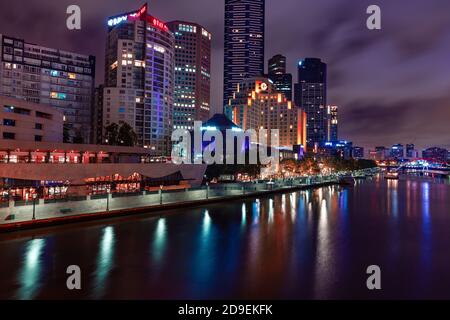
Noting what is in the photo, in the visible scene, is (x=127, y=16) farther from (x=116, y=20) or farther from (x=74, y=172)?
(x=74, y=172)

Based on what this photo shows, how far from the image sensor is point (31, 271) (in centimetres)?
1454

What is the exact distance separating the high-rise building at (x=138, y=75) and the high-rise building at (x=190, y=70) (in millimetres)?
45866

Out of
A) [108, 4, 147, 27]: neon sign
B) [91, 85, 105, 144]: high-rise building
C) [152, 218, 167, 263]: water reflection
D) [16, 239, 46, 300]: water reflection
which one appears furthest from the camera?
[91, 85, 105, 144]: high-rise building

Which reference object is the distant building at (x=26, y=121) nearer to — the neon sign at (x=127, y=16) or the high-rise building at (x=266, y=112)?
the neon sign at (x=127, y=16)

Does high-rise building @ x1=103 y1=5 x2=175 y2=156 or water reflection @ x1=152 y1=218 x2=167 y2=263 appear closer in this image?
water reflection @ x1=152 y1=218 x2=167 y2=263

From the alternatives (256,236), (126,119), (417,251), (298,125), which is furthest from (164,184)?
(298,125)

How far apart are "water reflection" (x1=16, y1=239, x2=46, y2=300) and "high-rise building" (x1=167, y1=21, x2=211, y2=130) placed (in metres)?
137

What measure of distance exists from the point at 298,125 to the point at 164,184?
12750 cm

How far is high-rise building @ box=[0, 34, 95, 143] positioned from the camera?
89.0 metres

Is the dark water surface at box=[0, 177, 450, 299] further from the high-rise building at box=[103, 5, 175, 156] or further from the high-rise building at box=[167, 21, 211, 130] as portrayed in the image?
the high-rise building at box=[167, 21, 211, 130]

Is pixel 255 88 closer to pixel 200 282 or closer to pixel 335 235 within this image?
pixel 335 235

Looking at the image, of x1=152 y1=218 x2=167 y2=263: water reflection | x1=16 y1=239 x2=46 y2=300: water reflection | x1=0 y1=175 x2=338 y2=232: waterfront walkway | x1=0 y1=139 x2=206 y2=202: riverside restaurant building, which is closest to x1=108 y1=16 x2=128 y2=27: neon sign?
x1=0 y1=139 x2=206 y2=202: riverside restaurant building
